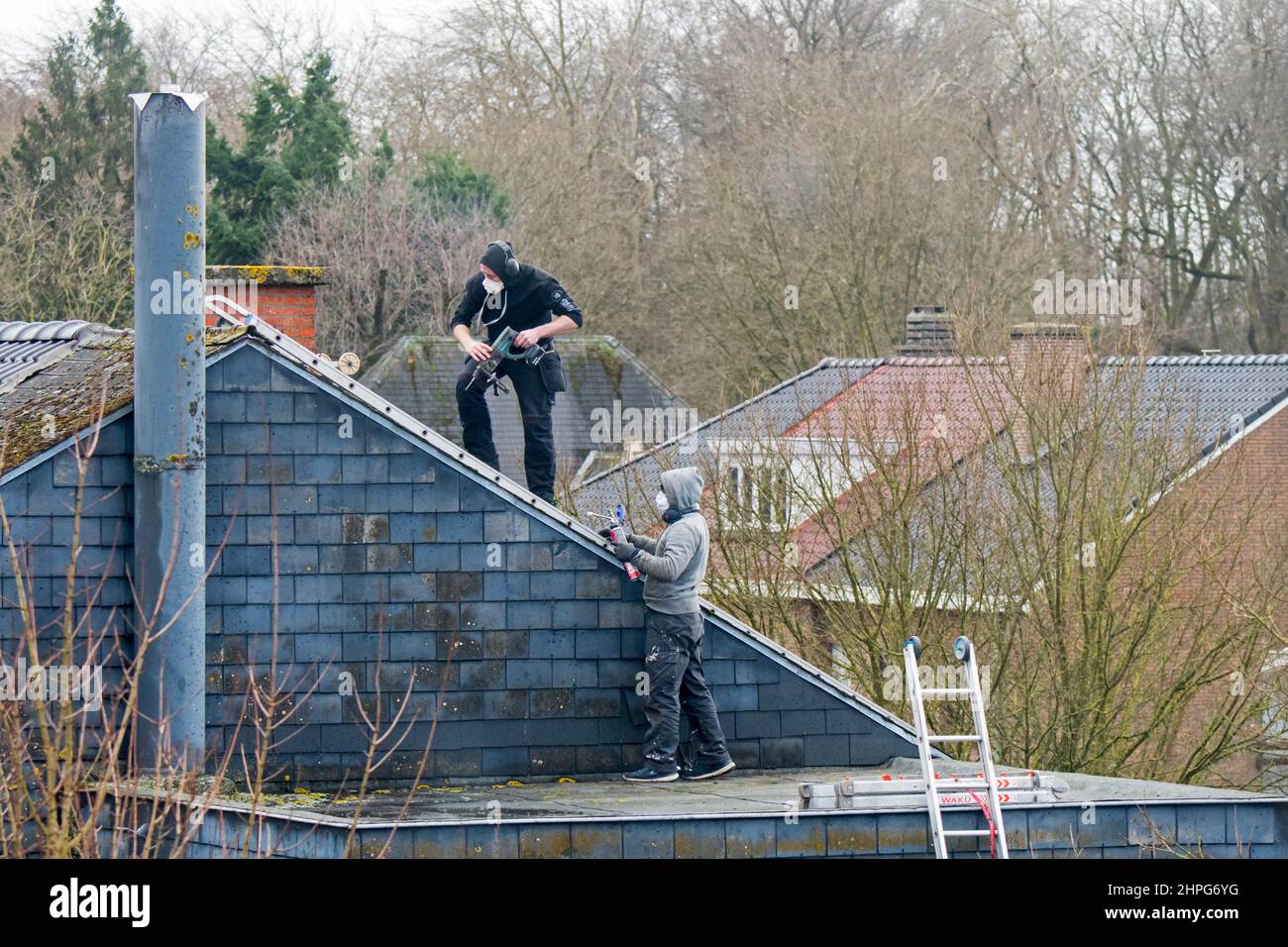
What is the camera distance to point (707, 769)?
11.1 metres

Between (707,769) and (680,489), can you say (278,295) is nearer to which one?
(680,489)

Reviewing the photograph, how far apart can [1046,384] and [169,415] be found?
37.8 feet

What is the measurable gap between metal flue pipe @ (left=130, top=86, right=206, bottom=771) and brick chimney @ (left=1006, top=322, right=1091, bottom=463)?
1117 centimetres

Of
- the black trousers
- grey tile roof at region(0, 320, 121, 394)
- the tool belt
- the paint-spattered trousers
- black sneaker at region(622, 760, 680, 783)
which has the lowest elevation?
black sneaker at region(622, 760, 680, 783)

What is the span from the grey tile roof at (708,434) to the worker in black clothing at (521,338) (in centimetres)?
482

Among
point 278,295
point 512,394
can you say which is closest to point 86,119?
point 512,394

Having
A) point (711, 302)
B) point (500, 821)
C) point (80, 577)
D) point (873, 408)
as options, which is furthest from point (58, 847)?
point (711, 302)

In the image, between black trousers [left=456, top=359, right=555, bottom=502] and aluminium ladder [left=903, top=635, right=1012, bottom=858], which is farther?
black trousers [left=456, top=359, right=555, bottom=502]

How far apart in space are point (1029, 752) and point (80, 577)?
1093 centimetres

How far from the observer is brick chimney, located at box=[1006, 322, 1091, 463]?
19703 mm

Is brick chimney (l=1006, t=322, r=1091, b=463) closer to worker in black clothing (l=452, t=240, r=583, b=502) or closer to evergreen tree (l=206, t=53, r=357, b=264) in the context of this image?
worker in black clothing (l=452, t=240, r=583, b=502)

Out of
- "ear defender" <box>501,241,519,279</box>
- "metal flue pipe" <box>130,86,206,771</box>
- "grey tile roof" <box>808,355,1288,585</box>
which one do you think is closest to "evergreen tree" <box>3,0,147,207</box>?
"grey tile roof" <box>808,355,1288,585</box>

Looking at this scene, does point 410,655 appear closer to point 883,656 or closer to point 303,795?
point 303,795
